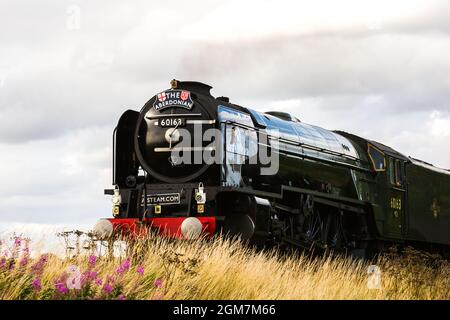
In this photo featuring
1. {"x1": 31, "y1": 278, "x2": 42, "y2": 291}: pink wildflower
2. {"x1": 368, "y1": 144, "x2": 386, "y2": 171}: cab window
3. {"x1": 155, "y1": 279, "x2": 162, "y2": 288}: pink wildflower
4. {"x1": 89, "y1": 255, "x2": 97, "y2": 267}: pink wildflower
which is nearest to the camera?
{"x1": 31, "y1": 278, "x2": 42, "y2": 291}: pink wildflower

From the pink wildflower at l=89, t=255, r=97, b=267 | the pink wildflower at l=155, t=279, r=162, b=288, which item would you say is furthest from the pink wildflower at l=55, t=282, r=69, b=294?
the pink wildflower at l=89, t=255, r=97, b=267

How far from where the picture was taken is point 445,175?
2492 centimetres

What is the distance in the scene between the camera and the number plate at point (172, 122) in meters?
15.5

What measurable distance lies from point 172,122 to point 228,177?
5.26ft

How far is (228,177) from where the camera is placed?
49.7 ft

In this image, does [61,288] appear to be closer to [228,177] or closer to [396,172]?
[228,177]

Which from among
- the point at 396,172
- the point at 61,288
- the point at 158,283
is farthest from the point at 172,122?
the point at 396,172

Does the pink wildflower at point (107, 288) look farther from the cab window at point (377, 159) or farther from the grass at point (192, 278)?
the cab window at point (377, 159)

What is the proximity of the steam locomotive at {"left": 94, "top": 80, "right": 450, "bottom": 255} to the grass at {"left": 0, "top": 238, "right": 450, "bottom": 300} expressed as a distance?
2.52ft

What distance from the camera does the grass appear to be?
392 inches

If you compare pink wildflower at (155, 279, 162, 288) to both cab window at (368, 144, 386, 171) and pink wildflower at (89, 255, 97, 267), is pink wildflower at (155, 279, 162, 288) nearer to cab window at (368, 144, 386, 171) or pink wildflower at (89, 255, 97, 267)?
pink wildflower at (89, 255, 97, 267)

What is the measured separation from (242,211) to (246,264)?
8.04 feet

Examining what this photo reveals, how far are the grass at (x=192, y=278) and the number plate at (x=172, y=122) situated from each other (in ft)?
7.78
